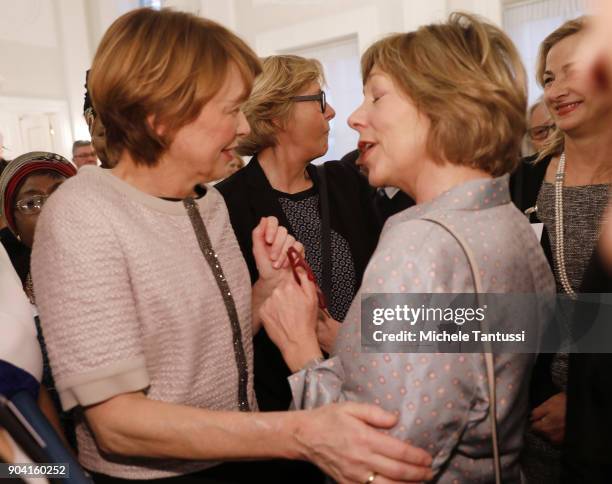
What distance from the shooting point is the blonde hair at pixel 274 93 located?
2.17 m

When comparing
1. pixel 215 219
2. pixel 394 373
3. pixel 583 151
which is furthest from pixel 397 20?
pixel 394 373

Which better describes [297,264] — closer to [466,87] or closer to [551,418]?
[466,87]

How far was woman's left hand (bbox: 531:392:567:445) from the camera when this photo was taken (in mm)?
1490

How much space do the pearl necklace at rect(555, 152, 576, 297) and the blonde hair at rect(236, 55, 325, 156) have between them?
39.8 inches

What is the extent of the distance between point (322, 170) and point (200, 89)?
1136 millimetres

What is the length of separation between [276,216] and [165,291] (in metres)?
0.94

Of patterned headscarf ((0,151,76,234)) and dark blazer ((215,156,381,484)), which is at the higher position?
patterned headscarf ((0,151,76,234))

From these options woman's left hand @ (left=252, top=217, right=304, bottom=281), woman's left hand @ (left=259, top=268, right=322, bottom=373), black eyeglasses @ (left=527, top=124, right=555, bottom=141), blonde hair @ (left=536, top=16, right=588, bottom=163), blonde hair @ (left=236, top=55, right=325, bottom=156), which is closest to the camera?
woman's left hand @ (left=259, top=268, right=322, bottom=373)

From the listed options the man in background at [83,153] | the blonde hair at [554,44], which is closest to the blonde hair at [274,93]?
the blonde hair at [554,44]

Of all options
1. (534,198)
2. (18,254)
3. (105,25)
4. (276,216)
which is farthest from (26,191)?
(105,25)

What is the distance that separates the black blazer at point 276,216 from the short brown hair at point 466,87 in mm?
958

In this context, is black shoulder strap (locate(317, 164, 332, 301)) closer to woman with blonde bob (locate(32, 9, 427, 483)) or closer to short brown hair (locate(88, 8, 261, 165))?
woman with blonde bob (locate(32, 9, 427, 483))

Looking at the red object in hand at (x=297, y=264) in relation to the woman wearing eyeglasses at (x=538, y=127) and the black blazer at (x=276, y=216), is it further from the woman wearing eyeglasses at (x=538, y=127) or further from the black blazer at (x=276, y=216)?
the woman wearing eyeglasses at (x=538, y=127)

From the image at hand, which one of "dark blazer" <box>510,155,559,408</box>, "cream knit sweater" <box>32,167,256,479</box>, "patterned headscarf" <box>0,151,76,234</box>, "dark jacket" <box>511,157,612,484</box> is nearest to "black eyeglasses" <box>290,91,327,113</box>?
"dark blazer" <box>510,155,559,408</box>
